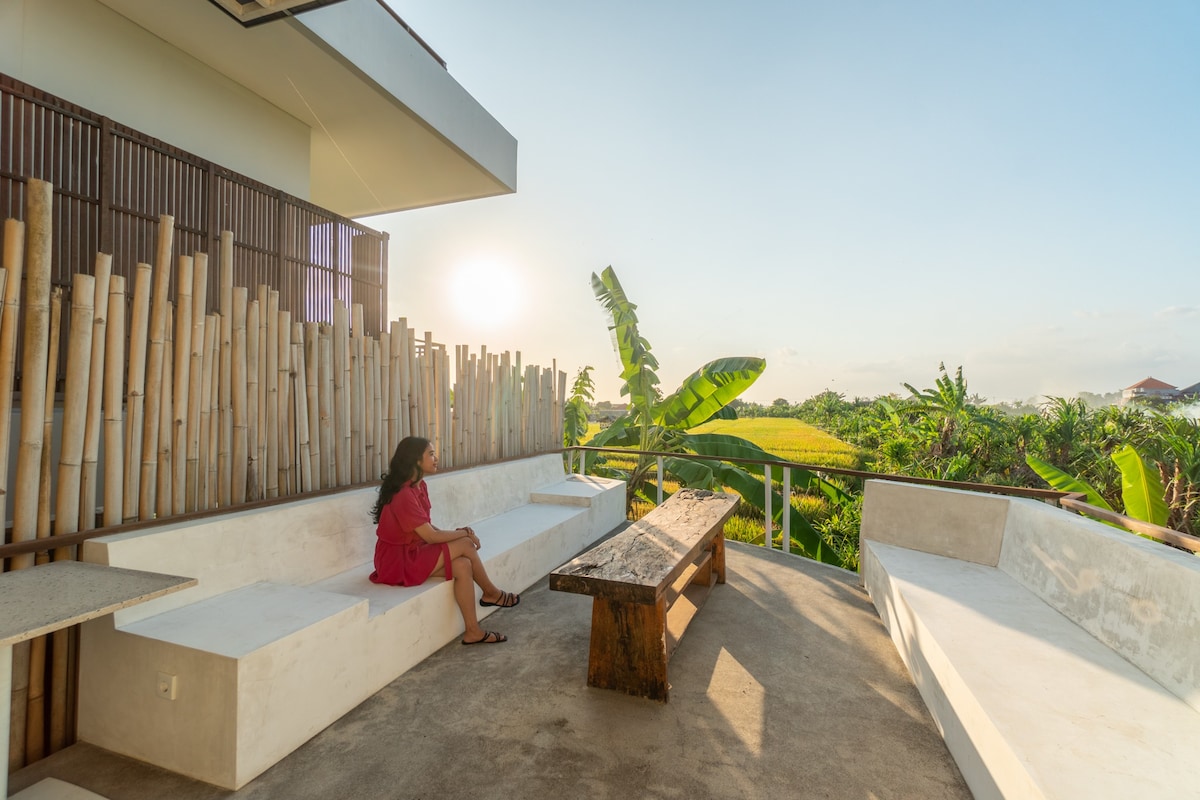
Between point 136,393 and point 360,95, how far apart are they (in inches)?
161

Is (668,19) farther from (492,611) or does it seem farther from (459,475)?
(492,611)

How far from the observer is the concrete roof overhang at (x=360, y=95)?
4293 mm

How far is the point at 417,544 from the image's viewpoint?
2.94 m

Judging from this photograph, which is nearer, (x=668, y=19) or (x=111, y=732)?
(x=111, y=732)

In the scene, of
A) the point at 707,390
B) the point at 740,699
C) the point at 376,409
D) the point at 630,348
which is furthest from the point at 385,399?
the point at 707,390

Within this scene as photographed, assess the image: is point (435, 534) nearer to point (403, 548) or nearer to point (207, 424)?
point (403, 548)

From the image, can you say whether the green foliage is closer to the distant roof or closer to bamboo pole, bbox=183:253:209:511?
bamboo pole, bbox=183:253:209:511

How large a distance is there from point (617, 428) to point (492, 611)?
464cm

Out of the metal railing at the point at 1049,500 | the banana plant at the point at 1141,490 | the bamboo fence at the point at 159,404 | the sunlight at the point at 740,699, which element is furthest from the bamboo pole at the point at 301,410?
the banana plant at the point at 1141,490

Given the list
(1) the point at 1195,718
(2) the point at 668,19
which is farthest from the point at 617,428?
(1) the point at 1195,718

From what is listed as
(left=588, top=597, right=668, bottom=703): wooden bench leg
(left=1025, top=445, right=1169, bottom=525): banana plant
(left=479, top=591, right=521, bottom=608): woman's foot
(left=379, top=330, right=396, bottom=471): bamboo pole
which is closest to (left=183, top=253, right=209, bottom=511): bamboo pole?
(left=379, top=330, right=396, bottom=471): bamboo pole

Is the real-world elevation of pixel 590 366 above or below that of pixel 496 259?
below

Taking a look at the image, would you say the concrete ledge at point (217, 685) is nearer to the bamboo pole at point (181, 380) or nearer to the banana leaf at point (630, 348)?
the bamboo pole at point (181, 380)

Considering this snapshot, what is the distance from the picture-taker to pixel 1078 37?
575cm
